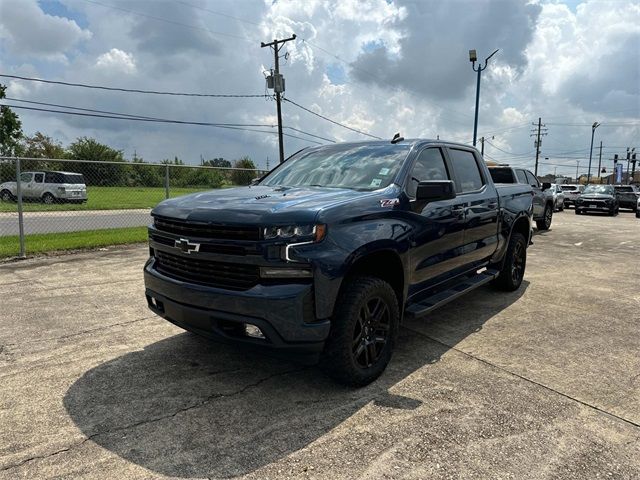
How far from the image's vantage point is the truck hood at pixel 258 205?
3010 millimetres

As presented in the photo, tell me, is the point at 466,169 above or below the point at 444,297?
above

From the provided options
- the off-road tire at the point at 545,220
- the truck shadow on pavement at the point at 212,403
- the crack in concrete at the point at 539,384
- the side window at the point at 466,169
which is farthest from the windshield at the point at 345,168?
the off-road tire at the point at 545,220

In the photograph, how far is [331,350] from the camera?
3174 millimetres

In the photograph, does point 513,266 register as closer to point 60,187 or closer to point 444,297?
point 444,297

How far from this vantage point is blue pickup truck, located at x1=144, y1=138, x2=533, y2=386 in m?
2.96

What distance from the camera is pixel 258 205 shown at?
319 cm

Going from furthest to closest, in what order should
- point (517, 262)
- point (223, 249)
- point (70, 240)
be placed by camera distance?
1. point (70, 240)
2. point (517, 262)
3. point (223, 249)

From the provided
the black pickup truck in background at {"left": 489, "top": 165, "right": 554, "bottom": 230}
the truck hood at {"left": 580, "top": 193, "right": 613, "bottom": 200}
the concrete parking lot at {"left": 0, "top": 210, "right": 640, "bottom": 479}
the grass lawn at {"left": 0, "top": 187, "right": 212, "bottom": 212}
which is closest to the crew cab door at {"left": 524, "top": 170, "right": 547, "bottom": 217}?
the black pickup truck in background at {"left": 489, "top": 165, "right": 554, "bottom": 230}

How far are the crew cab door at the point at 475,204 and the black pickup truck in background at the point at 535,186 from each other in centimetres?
713

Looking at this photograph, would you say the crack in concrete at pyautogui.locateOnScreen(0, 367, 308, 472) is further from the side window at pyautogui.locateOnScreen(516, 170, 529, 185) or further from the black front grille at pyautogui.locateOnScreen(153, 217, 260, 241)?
the side window at pyautogui.locateOnScreen(516, 170, 529, 185)

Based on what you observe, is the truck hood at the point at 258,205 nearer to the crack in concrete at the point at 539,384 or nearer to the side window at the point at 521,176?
the crack in concrete at the point at 539,384

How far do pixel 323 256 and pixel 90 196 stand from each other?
10944mm

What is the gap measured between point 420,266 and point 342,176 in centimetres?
106

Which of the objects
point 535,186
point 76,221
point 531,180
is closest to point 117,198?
point 76,221
